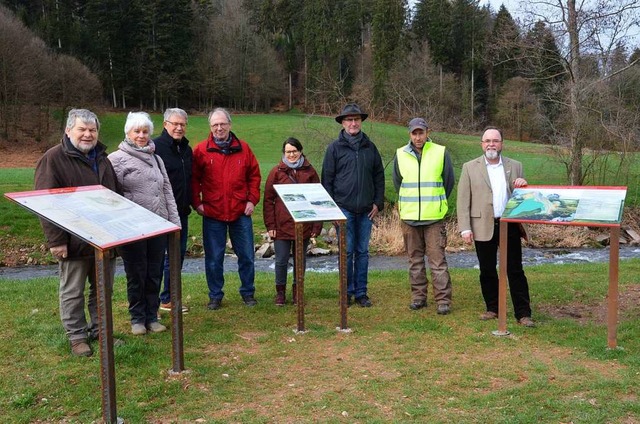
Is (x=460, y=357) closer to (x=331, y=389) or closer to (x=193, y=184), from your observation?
(x=331, y=389)

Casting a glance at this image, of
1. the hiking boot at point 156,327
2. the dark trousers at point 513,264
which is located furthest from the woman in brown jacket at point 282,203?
the dark trousers at point 513,264

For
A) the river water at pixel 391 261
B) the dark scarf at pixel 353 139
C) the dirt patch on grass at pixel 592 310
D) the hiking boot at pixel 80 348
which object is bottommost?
the river water at pixel 391 261

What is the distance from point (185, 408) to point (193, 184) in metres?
3.17

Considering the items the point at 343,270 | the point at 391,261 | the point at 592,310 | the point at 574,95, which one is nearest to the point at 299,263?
the point at 343,270

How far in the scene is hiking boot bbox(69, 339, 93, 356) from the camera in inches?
214

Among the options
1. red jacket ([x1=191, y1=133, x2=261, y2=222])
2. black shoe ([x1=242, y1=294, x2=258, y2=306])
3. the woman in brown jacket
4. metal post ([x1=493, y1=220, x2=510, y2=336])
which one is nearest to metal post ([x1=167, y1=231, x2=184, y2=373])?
red jacket ([x1=191, y1=133, x2=261, y2=222])

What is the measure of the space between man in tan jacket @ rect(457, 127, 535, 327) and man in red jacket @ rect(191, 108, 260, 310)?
97.0 inches

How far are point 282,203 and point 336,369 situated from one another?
2.56 metres

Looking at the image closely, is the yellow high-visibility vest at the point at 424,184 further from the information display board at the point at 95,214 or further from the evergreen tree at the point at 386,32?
the evergreen tree at the point at 386,32

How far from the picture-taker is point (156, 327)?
628 centimetres

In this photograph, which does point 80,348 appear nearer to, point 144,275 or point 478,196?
point 144,275

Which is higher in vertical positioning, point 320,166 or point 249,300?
point 320,166

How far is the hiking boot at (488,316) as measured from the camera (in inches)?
265

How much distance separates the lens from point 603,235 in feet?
58.4
